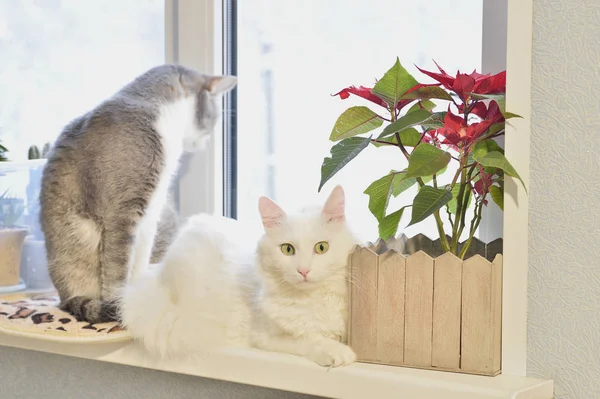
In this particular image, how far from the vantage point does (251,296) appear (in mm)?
1013

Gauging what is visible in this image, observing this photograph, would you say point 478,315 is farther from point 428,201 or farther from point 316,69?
point 316,69

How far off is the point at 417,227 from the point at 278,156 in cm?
33

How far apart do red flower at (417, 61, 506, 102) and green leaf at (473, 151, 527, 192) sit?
0.31 feet

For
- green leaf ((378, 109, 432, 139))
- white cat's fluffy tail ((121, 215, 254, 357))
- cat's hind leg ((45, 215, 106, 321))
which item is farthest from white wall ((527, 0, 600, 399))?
cat's hind leg ((45, 215, 106, 321))

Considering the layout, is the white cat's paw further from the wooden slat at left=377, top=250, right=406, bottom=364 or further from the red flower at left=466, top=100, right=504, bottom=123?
the red flower at left=466, top=100, right=504, bottom=123

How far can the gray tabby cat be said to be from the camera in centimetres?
116

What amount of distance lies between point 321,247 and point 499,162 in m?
0.26

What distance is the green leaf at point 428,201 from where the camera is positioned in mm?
825

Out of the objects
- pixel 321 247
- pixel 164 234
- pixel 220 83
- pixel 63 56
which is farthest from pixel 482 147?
pixel 63 56

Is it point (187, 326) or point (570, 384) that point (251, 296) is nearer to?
point (187, 326)

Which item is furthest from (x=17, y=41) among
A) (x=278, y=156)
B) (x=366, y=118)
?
(x=366, y=118)

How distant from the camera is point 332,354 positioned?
0.88m

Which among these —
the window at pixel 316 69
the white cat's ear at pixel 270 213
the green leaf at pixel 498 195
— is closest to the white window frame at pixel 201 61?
the window at pixel 316 69

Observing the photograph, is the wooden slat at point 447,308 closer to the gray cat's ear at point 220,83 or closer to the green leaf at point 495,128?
the green leaf at point 495,128
